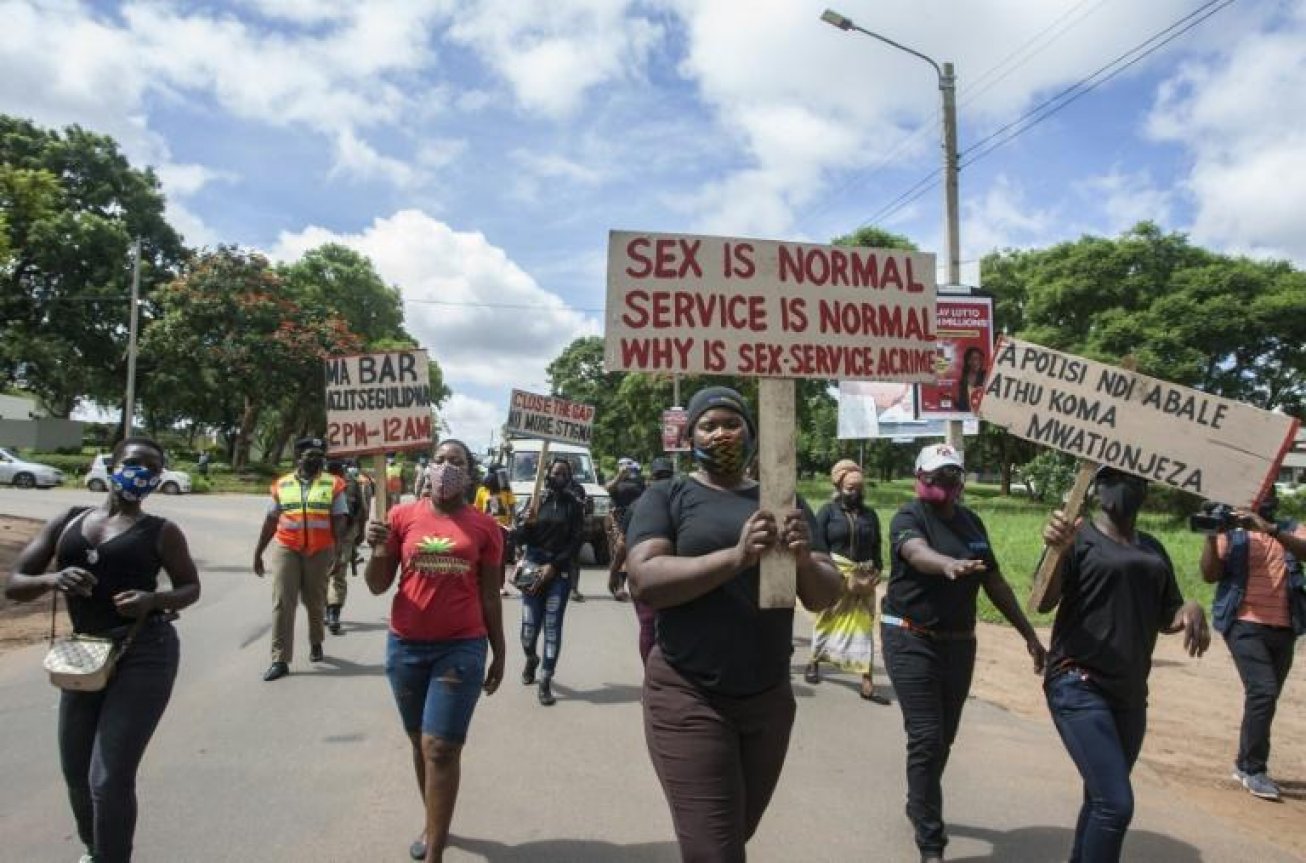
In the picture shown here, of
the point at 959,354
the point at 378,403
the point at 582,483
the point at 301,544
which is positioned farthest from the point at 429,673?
the point at 582,483

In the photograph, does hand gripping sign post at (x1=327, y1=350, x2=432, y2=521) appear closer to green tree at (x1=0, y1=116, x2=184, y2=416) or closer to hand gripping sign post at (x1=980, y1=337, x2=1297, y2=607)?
hand gripping sign post at (x1=980, y1=337, x2=1297, y2=607)

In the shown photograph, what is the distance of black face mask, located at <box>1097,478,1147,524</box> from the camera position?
12.3ft

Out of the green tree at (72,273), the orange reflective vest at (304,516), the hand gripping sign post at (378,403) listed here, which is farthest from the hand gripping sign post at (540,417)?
the green tree at (72,273)

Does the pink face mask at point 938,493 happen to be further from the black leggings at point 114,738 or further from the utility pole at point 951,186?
the utility pole at point 951,186

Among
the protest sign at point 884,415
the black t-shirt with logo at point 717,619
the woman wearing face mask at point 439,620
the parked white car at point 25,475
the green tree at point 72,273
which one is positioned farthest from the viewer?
the green tree at point 72,273

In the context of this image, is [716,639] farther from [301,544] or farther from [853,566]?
[301,544]

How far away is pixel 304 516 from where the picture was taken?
7621 millimetres

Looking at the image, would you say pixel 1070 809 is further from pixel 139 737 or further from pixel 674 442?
A: pixel 674 442

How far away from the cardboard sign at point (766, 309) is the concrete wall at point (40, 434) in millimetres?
55751

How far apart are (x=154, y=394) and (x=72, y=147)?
34.0ft

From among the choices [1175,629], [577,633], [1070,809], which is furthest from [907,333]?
[577,633]

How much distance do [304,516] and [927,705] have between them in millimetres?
5265

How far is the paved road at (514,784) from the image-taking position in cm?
425

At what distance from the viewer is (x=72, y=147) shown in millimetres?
38188
